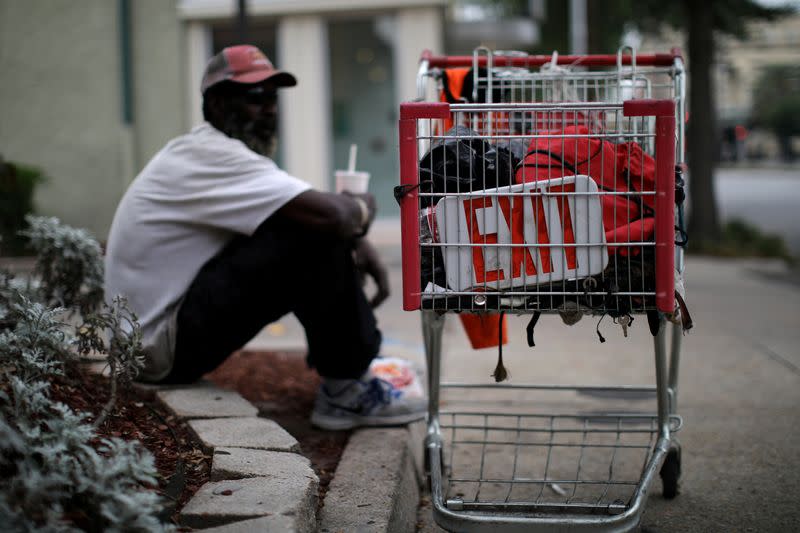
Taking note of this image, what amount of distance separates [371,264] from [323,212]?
567 millimetres

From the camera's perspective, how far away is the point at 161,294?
11.2 ft

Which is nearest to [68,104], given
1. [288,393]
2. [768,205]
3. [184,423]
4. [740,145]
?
[288,393]

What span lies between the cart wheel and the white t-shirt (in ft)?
5.24

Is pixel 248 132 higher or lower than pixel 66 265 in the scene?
higher

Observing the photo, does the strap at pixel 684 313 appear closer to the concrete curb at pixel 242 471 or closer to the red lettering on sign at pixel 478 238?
the red lettering on sign at pixel 478 238

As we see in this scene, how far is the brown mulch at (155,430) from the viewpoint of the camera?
8.02 ft

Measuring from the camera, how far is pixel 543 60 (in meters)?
3.53

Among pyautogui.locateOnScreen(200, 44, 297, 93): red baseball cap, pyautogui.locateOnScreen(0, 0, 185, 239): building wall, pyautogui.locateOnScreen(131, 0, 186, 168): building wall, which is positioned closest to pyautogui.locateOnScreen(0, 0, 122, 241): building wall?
pyautogui.locateOnScreen(0, 0, 185, 239): building wall

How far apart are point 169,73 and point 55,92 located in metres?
1.50

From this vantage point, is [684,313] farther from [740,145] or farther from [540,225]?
[740,145]

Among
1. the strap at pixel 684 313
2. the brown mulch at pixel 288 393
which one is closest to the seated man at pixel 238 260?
the brown mulch at pixel 288 393

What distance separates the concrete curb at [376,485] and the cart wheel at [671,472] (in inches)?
34.4

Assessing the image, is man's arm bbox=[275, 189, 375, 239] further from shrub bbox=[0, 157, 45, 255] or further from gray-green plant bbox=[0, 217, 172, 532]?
shrub bbox=[0, 157, 45, 255]

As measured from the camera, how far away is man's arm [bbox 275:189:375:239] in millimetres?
3246
